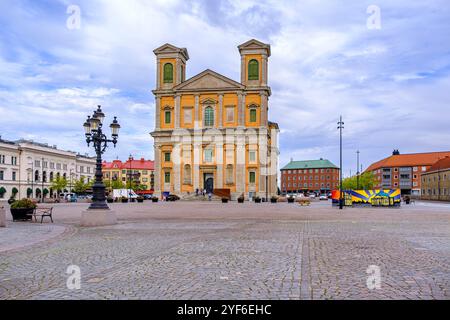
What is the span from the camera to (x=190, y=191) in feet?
240

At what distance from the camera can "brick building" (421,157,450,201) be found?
9275cm

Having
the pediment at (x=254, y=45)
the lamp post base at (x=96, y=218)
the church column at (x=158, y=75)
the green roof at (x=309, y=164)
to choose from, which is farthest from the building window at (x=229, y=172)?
the green roof at (x=309, y=164)

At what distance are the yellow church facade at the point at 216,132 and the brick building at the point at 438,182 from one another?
4263cm

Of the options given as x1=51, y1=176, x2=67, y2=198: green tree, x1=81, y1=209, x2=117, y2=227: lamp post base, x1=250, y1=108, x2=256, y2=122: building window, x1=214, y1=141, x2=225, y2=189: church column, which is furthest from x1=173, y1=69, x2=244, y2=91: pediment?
x1=81, y1=209, x2=117, y2=227: lamp post base

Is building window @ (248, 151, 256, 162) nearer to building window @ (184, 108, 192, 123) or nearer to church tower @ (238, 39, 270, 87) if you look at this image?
church tower @ (238, 39, 270, 87)

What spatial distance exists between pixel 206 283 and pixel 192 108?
6847 centimetres

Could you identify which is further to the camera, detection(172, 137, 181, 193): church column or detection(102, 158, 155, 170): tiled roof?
detection(102, 158, 155, 170): tiled roof

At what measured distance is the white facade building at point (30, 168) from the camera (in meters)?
84.4

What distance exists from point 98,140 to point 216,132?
172 ft

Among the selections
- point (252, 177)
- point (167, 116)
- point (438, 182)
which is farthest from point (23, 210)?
point (438, 182)

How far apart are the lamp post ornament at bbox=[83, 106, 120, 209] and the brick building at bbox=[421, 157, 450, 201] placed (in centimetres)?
8553

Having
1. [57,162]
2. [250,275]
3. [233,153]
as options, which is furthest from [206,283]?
[57,162]

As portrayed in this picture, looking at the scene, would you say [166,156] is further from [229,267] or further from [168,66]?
[229,267]
